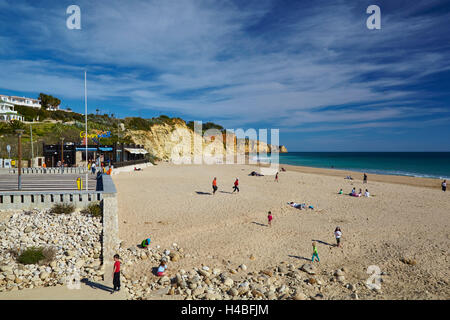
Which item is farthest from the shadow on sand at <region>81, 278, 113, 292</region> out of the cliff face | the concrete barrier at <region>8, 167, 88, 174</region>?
the cliff face

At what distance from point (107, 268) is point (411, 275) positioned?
10867 mm

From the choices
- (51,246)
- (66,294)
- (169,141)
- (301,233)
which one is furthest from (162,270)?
(169,141)

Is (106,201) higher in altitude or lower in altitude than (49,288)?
higher

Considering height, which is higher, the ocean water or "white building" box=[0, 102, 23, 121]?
"white building" box=[0, 102, 23, 121]

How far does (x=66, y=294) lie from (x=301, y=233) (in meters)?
10.3

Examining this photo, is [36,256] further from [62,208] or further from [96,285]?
[62,208]

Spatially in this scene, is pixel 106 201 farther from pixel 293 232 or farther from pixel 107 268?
pixel 293 232

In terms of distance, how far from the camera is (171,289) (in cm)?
784

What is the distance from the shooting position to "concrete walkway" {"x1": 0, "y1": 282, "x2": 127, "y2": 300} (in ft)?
23.9

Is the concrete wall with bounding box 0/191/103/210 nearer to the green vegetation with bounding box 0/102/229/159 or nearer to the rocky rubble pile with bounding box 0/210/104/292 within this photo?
the rocky rubble pile with bounding box 0/210/104/292

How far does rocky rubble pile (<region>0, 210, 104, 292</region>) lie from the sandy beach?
1.45m

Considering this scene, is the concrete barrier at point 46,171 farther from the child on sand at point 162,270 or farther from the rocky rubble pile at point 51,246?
the child on sand at point 162,270
